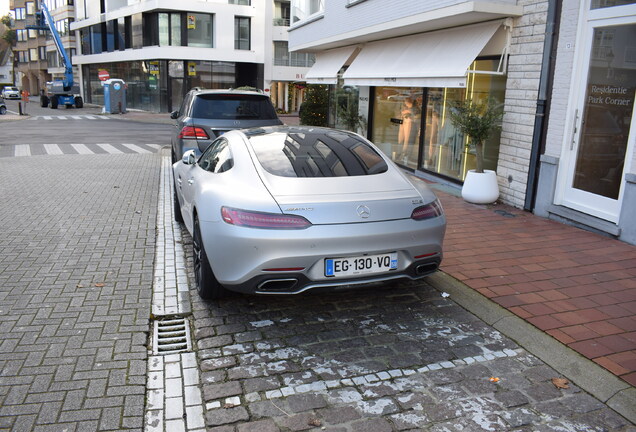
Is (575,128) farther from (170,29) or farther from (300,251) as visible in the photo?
(170,29)

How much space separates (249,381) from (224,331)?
31.1 inches

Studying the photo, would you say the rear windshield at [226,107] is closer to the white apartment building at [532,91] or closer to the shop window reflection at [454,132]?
the white apartment building at [532,91]


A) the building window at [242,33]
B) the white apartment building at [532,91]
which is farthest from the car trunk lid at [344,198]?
the building window at [242,33]

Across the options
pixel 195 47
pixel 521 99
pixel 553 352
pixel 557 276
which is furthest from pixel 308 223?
pixel 195 47

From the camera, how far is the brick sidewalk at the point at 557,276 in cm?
410

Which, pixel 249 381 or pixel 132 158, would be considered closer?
pixel 249 381

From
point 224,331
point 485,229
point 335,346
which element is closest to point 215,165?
point 224,331

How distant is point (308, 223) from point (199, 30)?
131 ft

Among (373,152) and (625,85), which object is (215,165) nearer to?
(373,152)

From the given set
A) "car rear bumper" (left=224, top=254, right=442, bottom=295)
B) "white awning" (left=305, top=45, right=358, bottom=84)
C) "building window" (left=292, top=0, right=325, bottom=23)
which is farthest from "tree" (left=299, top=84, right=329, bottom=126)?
"car rear bumper" (left=224, top=254, right=442, bottom=295)

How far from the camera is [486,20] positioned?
892 cm

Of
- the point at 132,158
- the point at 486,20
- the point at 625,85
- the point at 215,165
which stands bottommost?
the point at 132,158

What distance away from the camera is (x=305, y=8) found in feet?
61.1

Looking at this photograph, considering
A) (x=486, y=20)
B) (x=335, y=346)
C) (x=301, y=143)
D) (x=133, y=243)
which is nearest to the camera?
(x=335, y=346)
